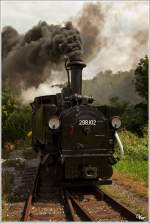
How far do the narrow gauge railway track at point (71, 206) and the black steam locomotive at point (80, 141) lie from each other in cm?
35

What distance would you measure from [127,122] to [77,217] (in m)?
15.8

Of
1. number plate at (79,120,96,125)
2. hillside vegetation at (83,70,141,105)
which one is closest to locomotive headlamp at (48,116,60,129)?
number plate at (79,120,96,125)

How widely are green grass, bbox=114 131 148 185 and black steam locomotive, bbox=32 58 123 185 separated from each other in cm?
191

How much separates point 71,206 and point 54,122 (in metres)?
2.04

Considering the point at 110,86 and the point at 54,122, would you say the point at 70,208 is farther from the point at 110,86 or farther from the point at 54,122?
the point at 110,86

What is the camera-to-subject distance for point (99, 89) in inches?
2790

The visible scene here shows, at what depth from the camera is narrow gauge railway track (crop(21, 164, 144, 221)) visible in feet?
22.1

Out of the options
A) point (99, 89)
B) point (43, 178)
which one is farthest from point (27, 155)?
point (99, 89)

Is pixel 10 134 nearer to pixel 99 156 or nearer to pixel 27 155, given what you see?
pixel 27 155

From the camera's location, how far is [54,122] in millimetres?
8453

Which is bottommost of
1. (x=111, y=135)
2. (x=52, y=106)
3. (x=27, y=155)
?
(x=27, y=155)

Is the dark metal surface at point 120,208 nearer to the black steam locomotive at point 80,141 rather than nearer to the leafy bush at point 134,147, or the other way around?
the black steam locomotive at point 80,141

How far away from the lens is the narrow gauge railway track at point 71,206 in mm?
6730

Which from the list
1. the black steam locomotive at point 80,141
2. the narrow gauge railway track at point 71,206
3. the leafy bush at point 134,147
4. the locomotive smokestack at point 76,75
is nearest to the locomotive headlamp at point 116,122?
the black steam locomotive at point 80,141
